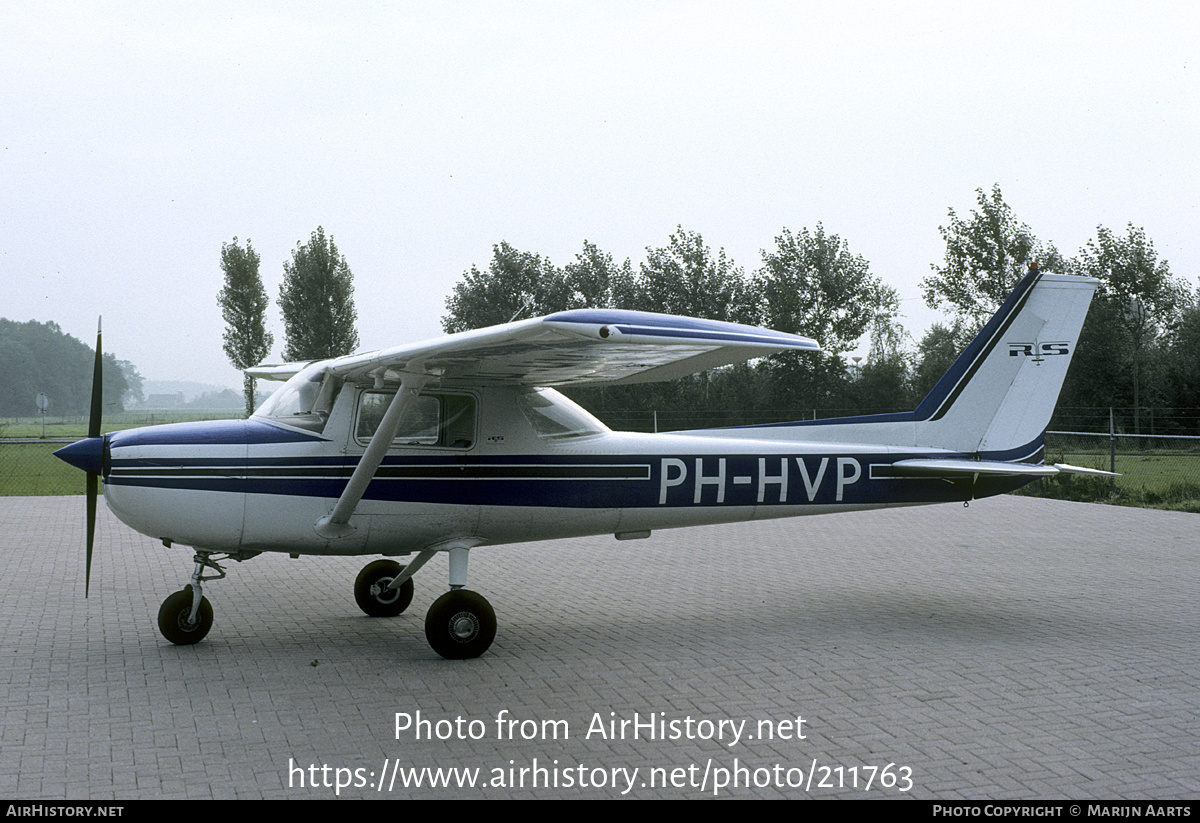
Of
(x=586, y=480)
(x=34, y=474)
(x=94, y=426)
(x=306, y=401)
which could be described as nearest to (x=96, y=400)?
(x=94, y=426)

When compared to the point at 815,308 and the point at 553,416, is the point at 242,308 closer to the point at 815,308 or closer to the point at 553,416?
the point at 815,308

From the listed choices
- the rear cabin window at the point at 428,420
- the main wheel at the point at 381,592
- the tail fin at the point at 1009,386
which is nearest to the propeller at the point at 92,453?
the rear cabin window at the point at 428,420

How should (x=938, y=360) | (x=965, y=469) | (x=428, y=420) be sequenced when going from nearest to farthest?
(x=428, y=420) → (x=965, y=469) → (x=938, y=360)

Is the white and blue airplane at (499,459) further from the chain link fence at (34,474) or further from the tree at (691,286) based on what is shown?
the tree at (691,286)

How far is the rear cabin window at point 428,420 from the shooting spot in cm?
686

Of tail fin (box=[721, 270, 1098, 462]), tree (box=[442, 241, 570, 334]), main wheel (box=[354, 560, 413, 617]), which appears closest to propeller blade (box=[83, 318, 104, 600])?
main wheel (box=[354, 560, 413, 617])

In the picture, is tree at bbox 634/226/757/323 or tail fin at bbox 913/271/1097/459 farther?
tree at bbox 634/226/757/323

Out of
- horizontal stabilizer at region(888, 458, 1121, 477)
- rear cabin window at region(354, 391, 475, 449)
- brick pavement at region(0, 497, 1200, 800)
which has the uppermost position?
rear cabin window at region(354, 391, 475, 449)

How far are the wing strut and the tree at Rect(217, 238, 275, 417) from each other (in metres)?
32.0

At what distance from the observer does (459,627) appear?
6402 mm

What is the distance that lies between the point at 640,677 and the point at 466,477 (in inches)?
77.5

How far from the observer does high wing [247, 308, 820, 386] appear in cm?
468

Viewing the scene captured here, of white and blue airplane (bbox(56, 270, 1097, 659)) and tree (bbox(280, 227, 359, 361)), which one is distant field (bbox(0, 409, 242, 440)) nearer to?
tree (bbox(280, 227, 359, 361))

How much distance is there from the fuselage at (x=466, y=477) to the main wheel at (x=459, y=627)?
0.69 m
